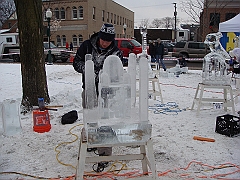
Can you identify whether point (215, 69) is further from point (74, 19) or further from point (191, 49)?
point (74, 19)

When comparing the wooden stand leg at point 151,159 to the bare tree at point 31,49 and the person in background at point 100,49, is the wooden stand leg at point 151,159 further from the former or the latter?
the bare tree at point 31,49

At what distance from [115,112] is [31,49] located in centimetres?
338

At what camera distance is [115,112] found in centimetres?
228

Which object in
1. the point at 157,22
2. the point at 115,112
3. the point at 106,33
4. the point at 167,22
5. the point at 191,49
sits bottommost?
the point at 115,112

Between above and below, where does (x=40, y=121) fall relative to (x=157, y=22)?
below

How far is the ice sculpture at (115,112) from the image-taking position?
7.11ft

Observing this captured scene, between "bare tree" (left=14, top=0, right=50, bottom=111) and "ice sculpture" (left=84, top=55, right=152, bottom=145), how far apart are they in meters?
3.19

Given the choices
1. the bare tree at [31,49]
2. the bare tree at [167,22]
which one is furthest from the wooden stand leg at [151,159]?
the bare tree at [167,22]

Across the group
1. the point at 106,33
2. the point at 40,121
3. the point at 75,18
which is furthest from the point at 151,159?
the point at 75,18

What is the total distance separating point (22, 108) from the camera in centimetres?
522

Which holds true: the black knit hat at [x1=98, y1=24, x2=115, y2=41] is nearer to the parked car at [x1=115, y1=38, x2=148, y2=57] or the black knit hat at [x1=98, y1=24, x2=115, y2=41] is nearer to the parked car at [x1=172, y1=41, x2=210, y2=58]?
the parked car at [x1=115, y1=38, x2=148, y2=57]

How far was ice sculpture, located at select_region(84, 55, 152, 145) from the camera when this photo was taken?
7.11 ft

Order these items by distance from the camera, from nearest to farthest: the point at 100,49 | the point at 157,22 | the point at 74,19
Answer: the point at 100,49
the point at 74,19
the point at 157,22

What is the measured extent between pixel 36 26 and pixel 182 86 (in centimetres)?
497
